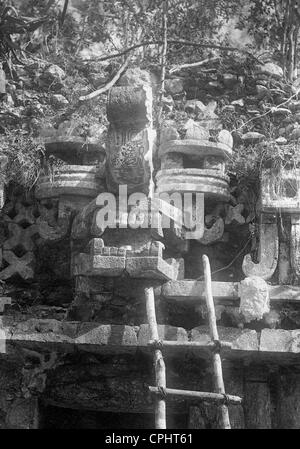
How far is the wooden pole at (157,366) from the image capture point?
4922 mm

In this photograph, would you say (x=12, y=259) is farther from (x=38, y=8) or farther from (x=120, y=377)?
(x=38, y=8)

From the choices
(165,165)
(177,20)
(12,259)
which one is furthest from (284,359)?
(177,20)

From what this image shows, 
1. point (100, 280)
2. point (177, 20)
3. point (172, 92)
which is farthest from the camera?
point (177, 20)

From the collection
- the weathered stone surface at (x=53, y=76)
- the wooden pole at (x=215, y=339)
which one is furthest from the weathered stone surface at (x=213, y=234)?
the weathered stone surface at (x=53, y=76)

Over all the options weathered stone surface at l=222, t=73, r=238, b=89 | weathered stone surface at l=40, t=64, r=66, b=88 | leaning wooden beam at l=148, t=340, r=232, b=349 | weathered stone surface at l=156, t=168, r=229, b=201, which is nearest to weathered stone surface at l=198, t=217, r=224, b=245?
weathered stone surface at l=156, t=168, r=229, b=201

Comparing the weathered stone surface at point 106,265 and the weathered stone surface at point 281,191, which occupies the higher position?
the weathered stone surface at point 281,191

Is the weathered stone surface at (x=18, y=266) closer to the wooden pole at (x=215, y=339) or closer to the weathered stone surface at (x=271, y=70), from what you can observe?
the wooden pole at (x=215, y=339)

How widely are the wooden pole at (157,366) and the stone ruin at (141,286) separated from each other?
18 cm

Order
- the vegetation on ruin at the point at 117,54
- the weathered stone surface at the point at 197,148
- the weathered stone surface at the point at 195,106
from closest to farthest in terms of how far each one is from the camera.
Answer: the weathered stone surface at the point at 197,148
the vegetation on ruin at the point at 117,54
the weathered stone surface at the point at 195,106

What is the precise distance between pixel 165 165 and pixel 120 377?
73.6 inches

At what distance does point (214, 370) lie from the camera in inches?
200

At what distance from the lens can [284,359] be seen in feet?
18.2

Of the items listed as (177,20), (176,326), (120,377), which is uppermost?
(177,20)

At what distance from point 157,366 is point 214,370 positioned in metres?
0.40
